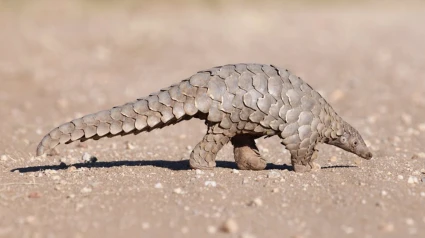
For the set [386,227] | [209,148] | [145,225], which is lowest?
[386,227]

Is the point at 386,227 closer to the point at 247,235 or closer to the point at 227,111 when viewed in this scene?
the point at 247,235

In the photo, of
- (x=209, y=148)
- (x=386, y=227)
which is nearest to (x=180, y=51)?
(x=209, y=148)

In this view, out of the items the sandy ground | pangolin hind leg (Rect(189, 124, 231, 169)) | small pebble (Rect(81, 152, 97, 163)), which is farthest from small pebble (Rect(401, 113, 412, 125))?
small pebble (Rect(81, 152, 97, 163))

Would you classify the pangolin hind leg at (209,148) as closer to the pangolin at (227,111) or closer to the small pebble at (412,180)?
the pangolin at (227,111)

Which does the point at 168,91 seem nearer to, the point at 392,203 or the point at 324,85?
the point at 392,203

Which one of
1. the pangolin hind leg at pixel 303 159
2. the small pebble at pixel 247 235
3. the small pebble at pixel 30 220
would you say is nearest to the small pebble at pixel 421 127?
the pangolin hind leg at pixel 303 159

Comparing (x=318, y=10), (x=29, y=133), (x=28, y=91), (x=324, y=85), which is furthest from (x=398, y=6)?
(x=29, y=133)
